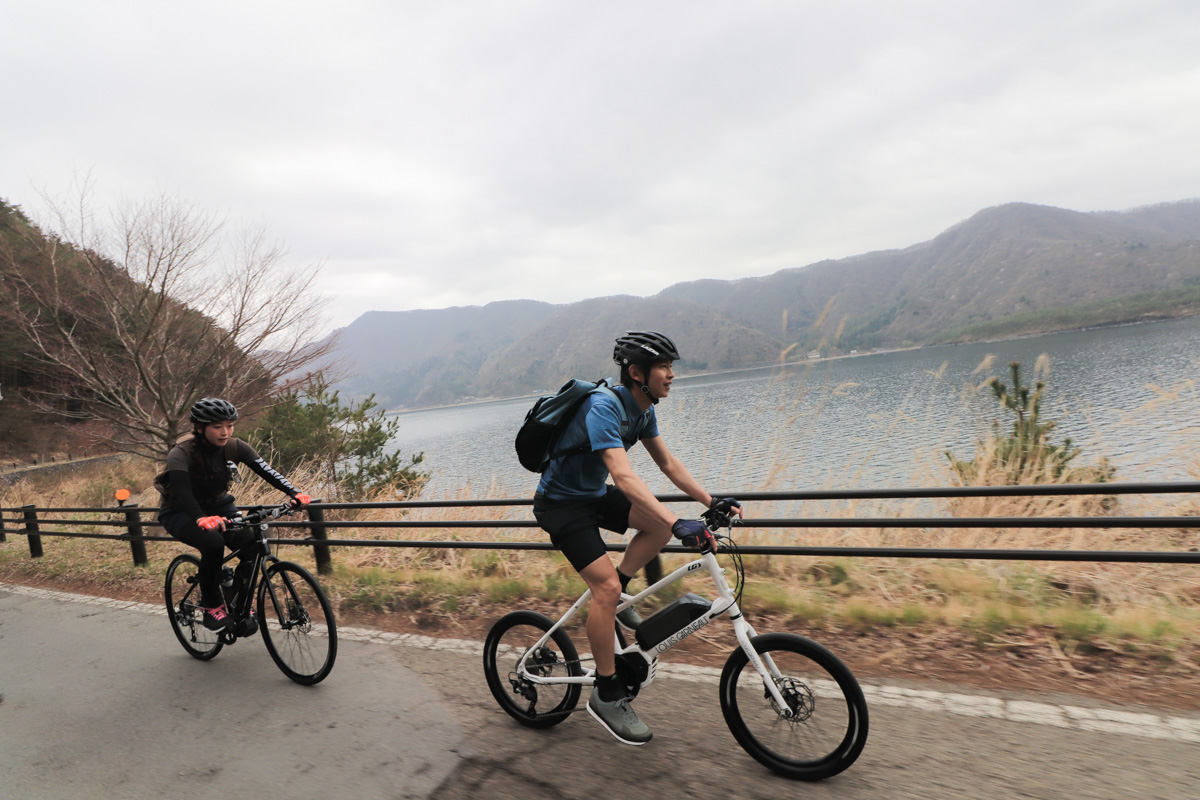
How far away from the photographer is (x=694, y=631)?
2803 millimetres

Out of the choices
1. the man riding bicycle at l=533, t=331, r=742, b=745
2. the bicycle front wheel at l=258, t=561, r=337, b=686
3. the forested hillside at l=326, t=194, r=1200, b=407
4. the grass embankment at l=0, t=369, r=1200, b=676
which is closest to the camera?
the man riding bicycle at l=533, t=331, r=742, b=745

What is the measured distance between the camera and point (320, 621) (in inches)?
157

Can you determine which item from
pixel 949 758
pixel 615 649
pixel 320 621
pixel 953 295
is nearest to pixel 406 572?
pixel 320 621

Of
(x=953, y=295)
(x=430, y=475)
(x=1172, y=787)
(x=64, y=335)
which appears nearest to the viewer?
(x=1172, y=787)

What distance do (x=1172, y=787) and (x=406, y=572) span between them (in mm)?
6144

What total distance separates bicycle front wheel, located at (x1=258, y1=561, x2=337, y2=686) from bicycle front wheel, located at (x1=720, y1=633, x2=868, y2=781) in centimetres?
262

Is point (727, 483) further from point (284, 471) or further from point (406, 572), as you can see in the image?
point (284, 471)

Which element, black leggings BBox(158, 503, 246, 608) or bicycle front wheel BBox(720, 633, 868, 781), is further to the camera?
black leggings BBox(158, 503, 246, 608)

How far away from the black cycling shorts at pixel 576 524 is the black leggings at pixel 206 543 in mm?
2718

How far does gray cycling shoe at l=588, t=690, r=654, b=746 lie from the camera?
9.04 feet

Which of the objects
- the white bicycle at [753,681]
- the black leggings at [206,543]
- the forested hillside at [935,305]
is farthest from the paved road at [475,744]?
the forested hillside at [935,305]

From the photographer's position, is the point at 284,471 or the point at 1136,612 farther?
the point at 284,471

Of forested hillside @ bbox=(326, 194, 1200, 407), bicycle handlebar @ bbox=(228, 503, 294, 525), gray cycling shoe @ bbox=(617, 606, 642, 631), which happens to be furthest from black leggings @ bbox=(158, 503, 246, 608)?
forested hillside @ bbox=(326, 194, 1200, 407)

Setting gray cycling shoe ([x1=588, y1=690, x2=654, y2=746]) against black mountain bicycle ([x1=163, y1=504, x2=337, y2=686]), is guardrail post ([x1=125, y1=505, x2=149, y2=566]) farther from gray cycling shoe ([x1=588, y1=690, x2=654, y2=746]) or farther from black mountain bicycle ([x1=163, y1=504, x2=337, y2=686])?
gray cycling shoe ([x1=588, y1=690, x2=654, y2=746])
